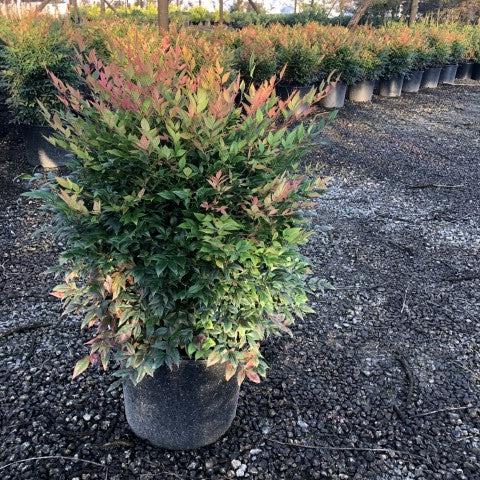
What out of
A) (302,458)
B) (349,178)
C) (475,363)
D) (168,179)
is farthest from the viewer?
(349,178)

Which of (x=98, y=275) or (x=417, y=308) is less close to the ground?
(x=98, y=275)

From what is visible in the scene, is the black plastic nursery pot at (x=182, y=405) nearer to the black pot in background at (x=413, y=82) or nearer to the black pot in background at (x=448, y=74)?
the black pot in background at (x=413, y=82)

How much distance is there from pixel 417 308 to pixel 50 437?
2.19 metres

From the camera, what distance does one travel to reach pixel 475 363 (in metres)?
2.73

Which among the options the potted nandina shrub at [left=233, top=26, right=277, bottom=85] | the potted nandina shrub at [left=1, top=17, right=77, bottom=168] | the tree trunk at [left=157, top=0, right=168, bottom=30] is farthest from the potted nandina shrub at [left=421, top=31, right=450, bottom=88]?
the potted nandina shrub at [left=1, top=17, right=77, bottom=168]

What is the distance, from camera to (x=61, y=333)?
9.27ft

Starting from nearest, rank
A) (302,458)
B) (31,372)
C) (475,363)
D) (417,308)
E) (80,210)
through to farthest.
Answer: (80,210)
(302,458)
(31,372)
(475,363)
(417,308)

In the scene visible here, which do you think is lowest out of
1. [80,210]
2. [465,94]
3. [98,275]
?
[465,94]

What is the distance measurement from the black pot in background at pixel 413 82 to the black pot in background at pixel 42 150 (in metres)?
8.14

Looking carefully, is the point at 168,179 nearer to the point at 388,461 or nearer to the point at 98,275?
the point at 98,275

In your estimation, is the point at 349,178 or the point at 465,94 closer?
the point at 349,178

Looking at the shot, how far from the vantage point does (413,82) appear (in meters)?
11.1

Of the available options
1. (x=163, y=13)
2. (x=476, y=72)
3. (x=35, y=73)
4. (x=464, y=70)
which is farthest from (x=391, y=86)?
(x=35, y=73)

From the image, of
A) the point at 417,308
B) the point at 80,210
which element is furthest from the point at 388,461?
the point at 80,210
